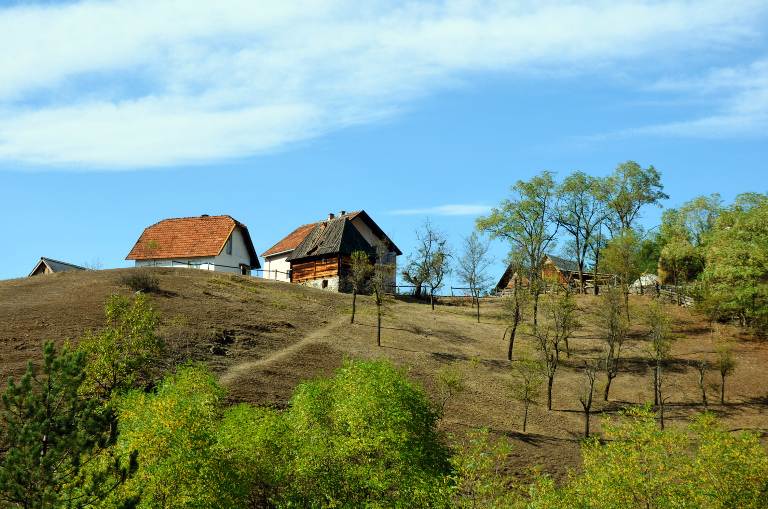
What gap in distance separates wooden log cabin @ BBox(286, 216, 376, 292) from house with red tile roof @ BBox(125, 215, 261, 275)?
183 inches

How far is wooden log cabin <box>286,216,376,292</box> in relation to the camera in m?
58.9

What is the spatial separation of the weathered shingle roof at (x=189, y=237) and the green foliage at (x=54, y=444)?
146ft

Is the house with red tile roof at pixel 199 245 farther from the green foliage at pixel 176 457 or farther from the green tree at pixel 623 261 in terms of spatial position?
the green foliage at pixel 176 457

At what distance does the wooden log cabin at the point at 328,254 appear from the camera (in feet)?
193

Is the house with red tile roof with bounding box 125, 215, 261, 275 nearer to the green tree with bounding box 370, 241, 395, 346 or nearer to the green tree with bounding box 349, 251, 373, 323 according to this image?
the green tree with bounding box 370, 241, 395, 346

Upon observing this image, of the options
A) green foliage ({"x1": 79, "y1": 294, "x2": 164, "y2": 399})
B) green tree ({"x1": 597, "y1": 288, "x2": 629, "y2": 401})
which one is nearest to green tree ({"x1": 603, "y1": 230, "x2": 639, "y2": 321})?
green tree ({"x1": 597, "y1": 288, "x2": 629, "y2": 401})

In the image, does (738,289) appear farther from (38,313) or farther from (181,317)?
(38,313)

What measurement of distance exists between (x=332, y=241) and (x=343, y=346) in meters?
23.8

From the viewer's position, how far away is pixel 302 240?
2630 inches

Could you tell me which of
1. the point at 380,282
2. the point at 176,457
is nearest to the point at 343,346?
the point at 380,282

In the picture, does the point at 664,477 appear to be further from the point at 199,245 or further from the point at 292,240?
the point at 292,240

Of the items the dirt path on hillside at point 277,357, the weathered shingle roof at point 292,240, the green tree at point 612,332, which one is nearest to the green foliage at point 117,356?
the dirt path on hillside at point 277,357

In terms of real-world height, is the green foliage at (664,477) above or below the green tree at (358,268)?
below

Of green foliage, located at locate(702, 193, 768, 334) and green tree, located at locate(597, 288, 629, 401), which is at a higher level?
green foliage, located at locate(702, 193, 768, 334)
